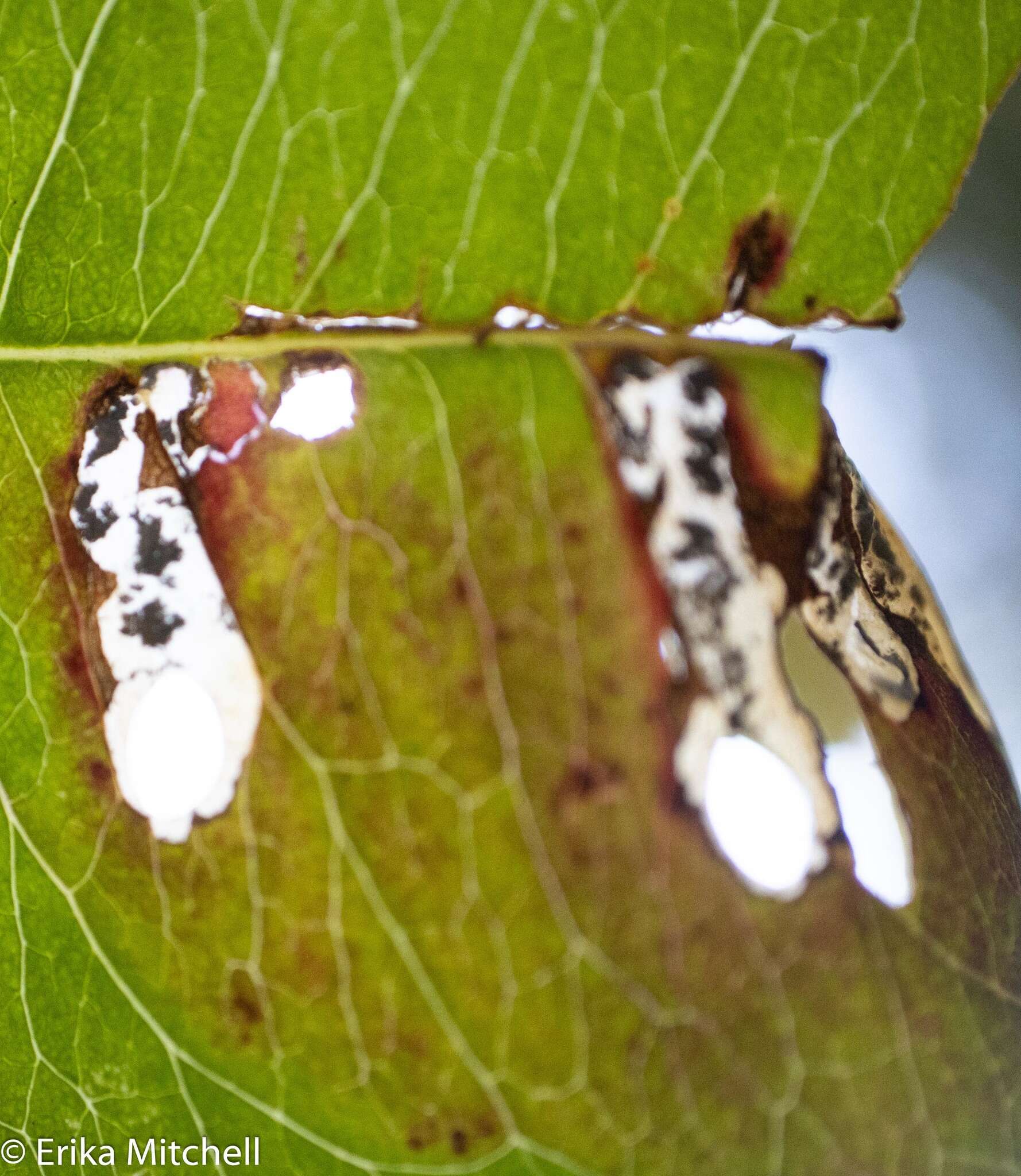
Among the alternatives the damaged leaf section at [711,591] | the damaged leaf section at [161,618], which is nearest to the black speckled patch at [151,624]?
the damaged leaf section at [161,618]

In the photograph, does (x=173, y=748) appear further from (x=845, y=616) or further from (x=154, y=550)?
(x=845, y=616)

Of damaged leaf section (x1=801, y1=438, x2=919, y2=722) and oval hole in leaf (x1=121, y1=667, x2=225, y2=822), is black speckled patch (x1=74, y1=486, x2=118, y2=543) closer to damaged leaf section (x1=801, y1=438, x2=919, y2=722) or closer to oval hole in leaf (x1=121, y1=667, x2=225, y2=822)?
oval hole in leaf (x1=121, y1=667, x2=225, y2=822)

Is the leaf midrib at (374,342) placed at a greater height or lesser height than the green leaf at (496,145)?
lesser

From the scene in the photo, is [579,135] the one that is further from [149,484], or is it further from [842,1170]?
[842,1170]

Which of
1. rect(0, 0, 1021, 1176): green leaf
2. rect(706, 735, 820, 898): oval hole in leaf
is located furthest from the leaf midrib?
rect(706, 735, 820, 898): oval hole in leaf

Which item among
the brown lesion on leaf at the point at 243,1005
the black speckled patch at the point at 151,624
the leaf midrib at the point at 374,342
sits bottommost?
the brown lesion on leaf at the point at 243,1005

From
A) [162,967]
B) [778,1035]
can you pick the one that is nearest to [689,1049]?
[778,1035]

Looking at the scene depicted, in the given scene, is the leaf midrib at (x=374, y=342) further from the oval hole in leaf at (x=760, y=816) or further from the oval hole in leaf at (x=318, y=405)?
the oval hole in leaf at (x=760, y=816)

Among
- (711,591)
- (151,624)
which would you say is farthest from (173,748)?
(711,591)
